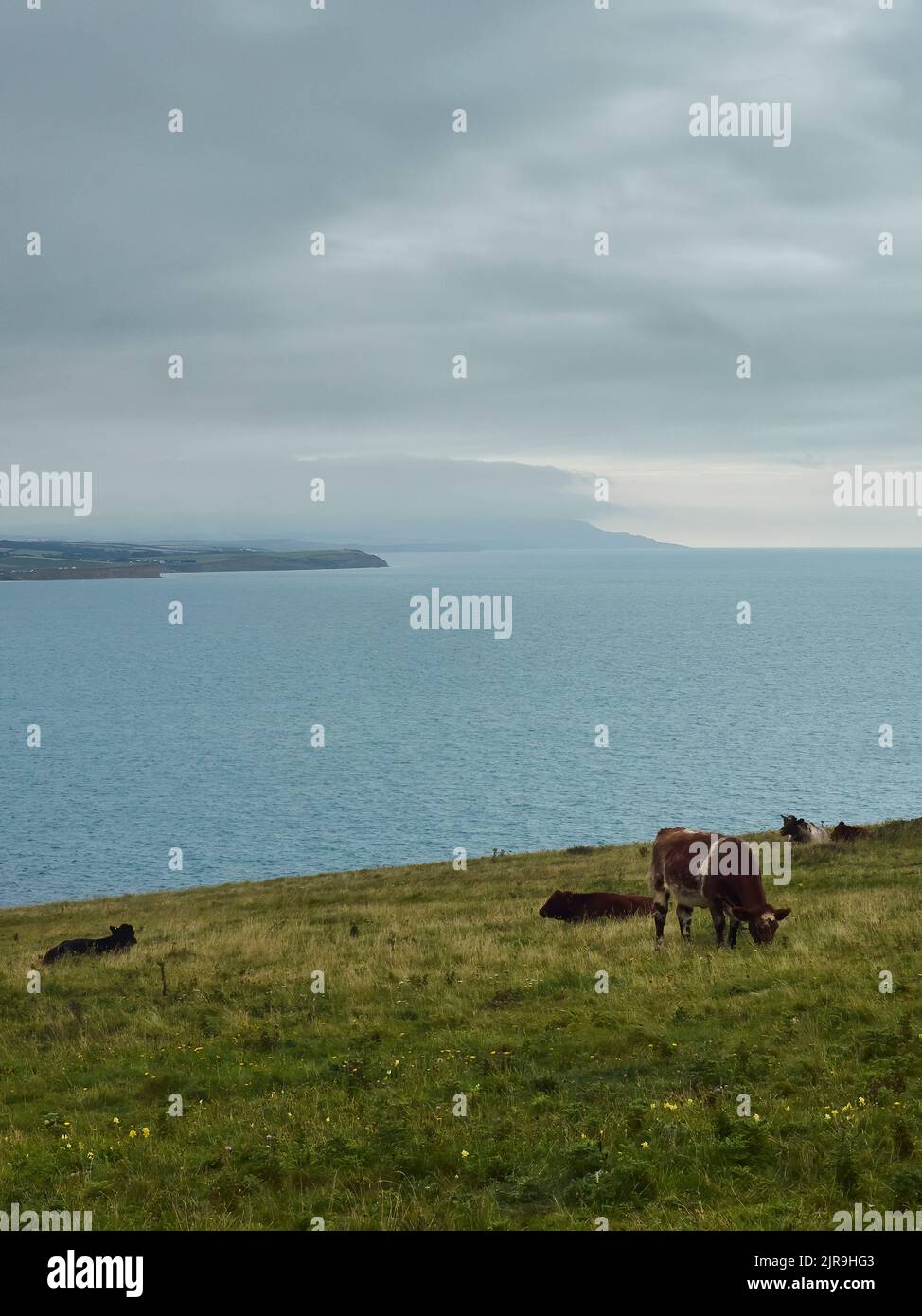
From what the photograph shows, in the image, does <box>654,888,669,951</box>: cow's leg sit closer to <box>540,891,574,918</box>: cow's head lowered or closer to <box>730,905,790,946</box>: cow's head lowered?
<box>730,905,790,946</box>: cow's head lowered

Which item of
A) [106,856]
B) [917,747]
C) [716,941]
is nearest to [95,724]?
[106,856]

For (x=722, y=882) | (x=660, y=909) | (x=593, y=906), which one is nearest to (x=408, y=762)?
(x=593, y=906)

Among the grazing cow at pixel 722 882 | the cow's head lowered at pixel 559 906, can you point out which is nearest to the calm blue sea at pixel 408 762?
the cow's head lowered at pixel 559 906

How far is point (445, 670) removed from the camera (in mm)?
189250

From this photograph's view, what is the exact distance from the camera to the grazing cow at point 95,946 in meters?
25.7

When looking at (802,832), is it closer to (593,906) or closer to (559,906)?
(593,906)

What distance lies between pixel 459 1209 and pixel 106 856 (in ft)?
242

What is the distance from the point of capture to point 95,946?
26391mm

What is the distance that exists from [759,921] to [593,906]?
7.02m

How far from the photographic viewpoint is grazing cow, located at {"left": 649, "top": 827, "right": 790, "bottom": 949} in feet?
57.3

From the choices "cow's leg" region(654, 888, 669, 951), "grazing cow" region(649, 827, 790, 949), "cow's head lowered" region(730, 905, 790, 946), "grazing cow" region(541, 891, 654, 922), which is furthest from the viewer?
"grazing cow" region(541, 891, 654, 922)

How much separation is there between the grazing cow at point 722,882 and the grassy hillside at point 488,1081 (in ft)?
1.73

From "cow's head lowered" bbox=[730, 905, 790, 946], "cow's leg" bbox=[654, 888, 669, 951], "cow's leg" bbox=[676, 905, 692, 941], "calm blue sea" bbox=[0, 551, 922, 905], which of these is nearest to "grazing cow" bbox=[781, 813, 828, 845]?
"cow's leg" bbox=[654, 888, 669, 951]

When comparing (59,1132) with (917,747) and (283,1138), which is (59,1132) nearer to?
(283,1138)
